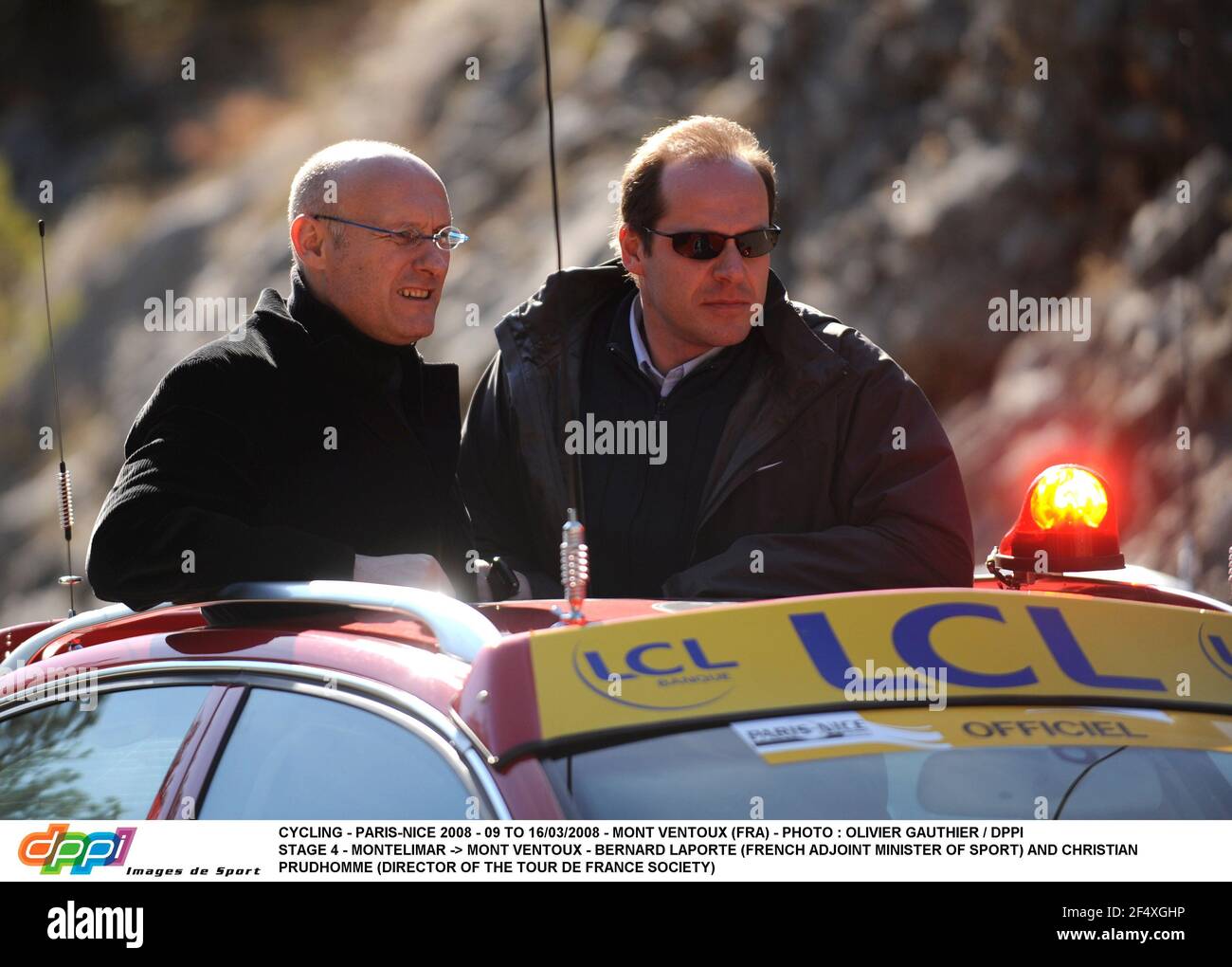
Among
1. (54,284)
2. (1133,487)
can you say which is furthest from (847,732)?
(54,284)

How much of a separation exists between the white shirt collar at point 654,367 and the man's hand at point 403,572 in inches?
41.3

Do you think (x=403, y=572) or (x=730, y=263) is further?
(x=730, y=263)

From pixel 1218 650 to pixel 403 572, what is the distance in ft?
4.57

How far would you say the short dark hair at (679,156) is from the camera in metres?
3.90

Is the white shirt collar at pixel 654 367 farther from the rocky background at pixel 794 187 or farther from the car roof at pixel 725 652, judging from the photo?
the car roof at pixel 725 652

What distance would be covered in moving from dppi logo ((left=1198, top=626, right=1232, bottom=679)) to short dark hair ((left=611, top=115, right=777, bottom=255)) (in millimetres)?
1699

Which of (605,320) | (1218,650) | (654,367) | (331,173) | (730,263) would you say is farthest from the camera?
(605,320)

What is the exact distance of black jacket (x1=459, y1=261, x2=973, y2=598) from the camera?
3.43 metres

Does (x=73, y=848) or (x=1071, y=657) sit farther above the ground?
(x=1071, y=657)

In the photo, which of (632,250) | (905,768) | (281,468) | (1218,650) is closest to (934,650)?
(905,768)

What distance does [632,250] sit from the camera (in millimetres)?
4078

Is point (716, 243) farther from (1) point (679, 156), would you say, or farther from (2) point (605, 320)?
(2) point (605, 320)

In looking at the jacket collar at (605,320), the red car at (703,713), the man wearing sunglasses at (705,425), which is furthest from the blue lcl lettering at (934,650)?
the jacket collar at (605,320)

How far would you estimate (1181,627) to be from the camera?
249cm
